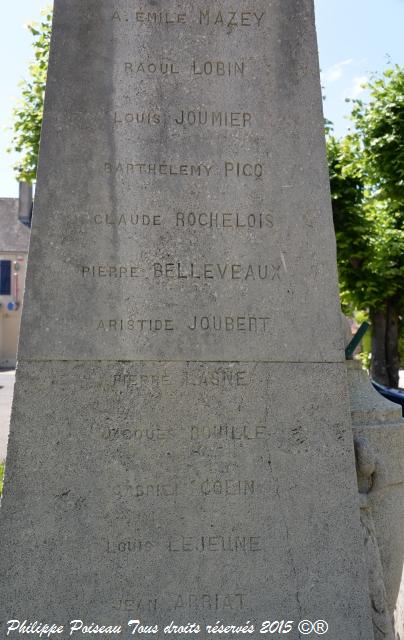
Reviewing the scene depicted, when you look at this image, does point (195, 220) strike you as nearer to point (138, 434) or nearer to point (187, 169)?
point (187, 169)

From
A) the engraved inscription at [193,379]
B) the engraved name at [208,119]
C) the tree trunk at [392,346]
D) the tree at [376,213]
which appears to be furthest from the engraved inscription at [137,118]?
the tree trunk at [392,346]

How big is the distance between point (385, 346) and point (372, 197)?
4841 millimetres

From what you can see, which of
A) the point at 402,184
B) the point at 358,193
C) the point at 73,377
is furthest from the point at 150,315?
the point at 358,193

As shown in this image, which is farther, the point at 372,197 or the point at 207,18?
the point at 372,197

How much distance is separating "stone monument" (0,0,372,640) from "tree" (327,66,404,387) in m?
11.3

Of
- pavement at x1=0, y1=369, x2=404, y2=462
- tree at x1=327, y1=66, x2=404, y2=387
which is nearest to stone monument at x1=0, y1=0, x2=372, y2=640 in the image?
pavement at x1=0, y1=369, x2=404, y2=462

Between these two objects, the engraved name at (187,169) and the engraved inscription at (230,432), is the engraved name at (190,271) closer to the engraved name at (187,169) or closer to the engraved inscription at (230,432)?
the engraved name at (187,169)

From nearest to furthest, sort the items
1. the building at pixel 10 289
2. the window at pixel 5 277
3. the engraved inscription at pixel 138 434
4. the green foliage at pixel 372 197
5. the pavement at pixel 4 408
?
the engraved inscription at pixel 138 434 → the pavement at pixel 4 408 → the green foliage at pixel 372 197 → the building at pixel 10 289 → the window at pixel 5 277

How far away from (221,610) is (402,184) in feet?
40.7

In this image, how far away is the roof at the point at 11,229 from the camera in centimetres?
4600

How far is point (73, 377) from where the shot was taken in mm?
3373

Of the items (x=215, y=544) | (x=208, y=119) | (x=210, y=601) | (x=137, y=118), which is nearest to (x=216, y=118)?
(x=208, y=119)

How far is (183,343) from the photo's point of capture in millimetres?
3424

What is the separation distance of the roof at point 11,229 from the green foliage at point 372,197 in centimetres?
3050
